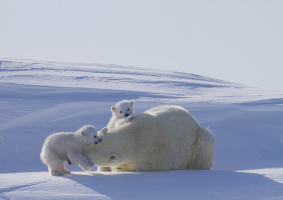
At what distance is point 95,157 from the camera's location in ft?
13.4

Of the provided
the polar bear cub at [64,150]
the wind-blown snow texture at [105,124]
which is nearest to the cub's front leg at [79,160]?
the polar bear cub at [64,150]

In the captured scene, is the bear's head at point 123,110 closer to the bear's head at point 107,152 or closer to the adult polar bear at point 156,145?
the adult polar bear at point 156,145

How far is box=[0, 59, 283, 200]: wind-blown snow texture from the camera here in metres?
3.23

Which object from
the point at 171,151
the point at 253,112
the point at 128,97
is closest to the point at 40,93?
the point at 128,97

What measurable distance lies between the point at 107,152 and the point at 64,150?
49 centimetres

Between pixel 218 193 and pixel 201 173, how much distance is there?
0.83 metres

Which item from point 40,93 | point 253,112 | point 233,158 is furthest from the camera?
point 40,93

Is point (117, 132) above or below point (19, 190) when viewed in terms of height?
above

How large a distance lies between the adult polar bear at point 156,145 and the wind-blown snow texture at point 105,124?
27 cm

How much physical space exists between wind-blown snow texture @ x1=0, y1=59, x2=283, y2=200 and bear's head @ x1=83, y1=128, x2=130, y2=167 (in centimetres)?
20

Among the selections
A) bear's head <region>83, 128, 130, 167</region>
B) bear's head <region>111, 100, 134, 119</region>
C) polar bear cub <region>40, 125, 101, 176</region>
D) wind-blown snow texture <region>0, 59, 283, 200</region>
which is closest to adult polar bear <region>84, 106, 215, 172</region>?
bear's head <region>83, 128, 130, 167</region>

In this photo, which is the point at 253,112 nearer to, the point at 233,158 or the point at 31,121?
the point at 233,158

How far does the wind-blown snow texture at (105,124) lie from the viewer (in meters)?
3.23

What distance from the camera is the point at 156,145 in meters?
4.34
